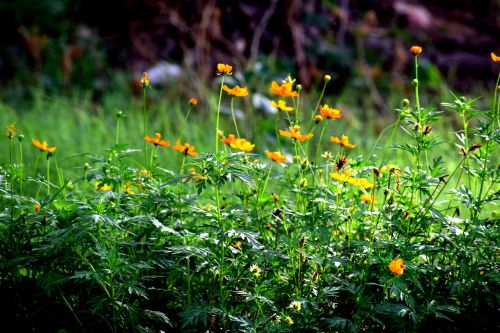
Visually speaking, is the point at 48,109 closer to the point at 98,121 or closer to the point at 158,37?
the point at 98,121

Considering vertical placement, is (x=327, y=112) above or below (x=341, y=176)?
above

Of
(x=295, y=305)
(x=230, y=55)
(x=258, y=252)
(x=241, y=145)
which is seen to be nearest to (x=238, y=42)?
(x=230, y=55)

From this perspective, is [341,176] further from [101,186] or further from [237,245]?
[101,186]

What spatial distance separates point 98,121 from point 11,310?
268 centimetres

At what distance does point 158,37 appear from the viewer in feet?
22.4

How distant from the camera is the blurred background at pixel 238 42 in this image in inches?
233

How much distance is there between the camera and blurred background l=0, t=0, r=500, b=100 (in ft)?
19.4

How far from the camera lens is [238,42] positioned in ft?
20.8

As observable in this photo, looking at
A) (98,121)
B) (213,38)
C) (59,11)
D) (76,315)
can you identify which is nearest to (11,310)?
(76,315)

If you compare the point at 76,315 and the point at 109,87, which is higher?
the point at 76,315

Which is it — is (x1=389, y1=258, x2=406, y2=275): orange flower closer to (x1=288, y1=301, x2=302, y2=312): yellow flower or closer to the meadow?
the meadow

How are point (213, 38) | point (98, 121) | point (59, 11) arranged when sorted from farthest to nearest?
point (59, 11), point (213, 38), point (98, 121)

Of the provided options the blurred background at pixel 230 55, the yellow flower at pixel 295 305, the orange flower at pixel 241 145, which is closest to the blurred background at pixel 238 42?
the blurred background at pixel 230 55

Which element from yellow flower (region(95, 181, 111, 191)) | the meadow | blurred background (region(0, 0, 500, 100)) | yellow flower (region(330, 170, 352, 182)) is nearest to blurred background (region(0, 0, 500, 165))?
blurred background (region(0, 0, 500, 100))
